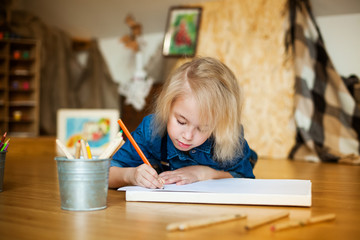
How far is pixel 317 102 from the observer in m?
2.95

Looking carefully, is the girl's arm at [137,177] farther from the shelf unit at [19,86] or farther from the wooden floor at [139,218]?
the shelf unit at [19,86]

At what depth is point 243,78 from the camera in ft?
10.8

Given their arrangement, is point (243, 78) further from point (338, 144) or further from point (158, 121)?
point (158, 121)

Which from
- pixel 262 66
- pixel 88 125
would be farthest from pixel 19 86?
pixel 262 66

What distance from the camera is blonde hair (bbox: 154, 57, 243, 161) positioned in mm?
1164

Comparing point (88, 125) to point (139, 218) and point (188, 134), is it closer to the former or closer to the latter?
point (188, 134)

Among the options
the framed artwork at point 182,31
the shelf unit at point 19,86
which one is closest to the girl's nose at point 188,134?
the framed artwork at point 182,31

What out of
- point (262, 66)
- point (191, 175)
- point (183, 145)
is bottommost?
point (191, 175)

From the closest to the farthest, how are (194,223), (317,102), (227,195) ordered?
1. (194,223)
2. (227,195)
3. (317,102)

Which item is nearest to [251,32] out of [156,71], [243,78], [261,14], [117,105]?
[261,14]

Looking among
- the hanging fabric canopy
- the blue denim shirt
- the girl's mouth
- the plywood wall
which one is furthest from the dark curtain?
the girl's mouth

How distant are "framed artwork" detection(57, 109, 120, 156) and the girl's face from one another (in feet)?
6.77

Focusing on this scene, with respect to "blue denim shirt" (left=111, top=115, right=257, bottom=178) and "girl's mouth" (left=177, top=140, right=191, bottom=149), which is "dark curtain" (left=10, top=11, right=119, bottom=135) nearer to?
"blue denim shirt" (left=111, top=115, right=257, bottom=178)

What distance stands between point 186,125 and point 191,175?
0.18 m
